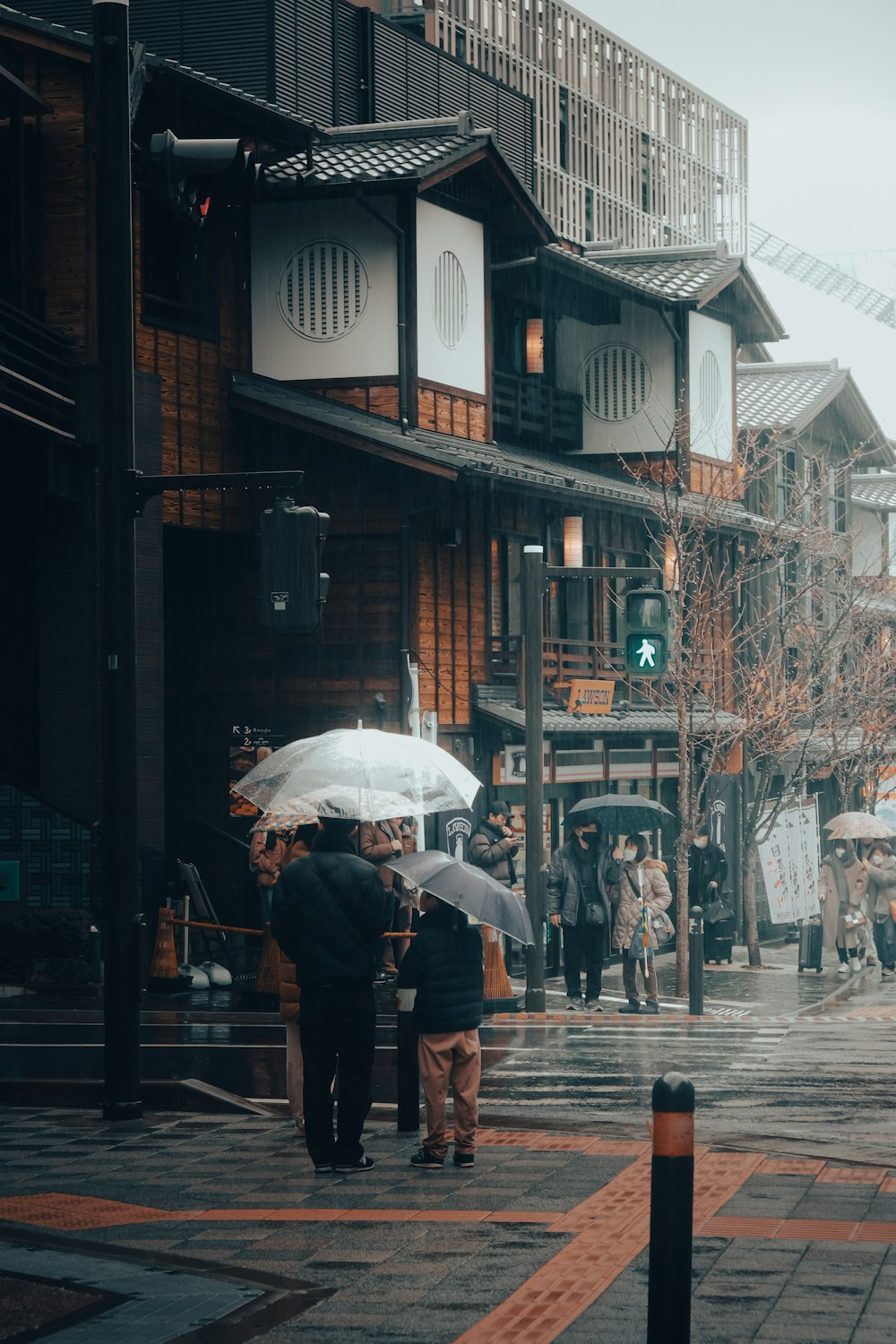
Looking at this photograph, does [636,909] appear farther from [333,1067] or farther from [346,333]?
[333,1067]

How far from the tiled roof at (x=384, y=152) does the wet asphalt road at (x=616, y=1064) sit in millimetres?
10889

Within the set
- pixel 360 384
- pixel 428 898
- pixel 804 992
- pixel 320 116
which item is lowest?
pixel 804 992

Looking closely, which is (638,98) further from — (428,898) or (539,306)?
(428,898)

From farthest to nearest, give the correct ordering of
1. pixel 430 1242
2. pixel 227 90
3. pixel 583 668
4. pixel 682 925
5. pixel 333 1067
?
pixel 583 668
pixel 682 925
pixel 227 90
pixel 333 1067
pixel 430 1242

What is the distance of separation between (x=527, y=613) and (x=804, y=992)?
6.99 meters

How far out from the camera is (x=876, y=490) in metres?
50.0

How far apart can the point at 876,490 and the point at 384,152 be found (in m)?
27.7

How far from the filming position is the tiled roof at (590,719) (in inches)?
985

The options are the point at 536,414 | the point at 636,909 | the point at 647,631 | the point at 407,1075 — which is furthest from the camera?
the point at 536,414

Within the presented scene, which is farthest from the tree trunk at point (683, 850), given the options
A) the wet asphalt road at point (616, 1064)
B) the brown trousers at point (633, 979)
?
the wet asphalt road at point (616, 1064)

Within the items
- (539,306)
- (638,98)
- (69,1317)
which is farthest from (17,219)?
(638,98)

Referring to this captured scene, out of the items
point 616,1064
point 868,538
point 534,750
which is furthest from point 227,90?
point 868,538

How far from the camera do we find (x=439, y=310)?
2523cm

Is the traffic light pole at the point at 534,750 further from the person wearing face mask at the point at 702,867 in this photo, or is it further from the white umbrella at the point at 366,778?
the white umbrella at the point at 366,778
